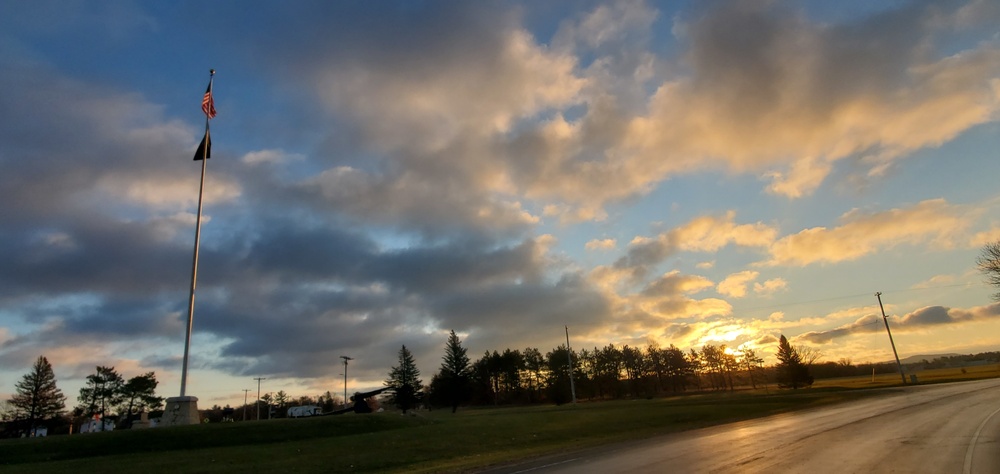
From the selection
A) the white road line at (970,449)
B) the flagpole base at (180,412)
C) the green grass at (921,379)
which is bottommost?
the green grass at (921,379)

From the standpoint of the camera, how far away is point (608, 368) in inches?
4978

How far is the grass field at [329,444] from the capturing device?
70.3 feet

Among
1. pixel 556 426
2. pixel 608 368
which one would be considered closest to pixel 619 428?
pixel 556 426

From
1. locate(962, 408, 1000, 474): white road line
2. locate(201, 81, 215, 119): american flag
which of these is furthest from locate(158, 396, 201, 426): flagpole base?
locate(962, 408, 1000, 474): white road line

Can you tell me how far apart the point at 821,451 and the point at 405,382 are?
90711 millimetres

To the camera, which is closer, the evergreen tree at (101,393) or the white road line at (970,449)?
the white road line at (970,449)

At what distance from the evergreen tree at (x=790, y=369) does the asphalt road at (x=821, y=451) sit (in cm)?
6345

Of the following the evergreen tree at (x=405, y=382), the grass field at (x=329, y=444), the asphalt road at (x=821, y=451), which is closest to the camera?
the asphalt road at (x=821, y=451)

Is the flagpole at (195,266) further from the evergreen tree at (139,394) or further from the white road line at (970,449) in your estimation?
the evergreen tree at (139,394)

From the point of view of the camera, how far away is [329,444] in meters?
28.0

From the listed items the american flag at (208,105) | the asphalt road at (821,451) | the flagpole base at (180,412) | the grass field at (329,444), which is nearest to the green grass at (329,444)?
the grass field at (329,444)

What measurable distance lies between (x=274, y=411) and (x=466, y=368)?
9787 centimetres

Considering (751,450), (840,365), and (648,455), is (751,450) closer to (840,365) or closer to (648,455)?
(648,455)

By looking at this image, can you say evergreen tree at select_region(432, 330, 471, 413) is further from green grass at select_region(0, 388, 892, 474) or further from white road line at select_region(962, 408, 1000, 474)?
white road line at select_region(962, 408, 1000, 474)
